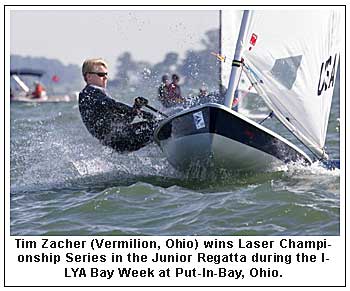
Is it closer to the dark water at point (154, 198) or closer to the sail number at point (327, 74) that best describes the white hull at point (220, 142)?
the dark water at point (154, 198)

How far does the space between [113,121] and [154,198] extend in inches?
45.0

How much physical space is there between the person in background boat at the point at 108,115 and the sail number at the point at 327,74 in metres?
1.76

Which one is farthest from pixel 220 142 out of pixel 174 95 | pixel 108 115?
pixel 174 95

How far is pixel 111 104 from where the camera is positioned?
6438 millimetres

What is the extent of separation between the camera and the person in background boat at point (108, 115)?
646 cm

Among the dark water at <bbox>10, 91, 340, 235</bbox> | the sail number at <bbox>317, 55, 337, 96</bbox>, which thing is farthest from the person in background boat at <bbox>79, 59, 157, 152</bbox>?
the sail number at <bbox>317, 55, 337, 96</bbox>

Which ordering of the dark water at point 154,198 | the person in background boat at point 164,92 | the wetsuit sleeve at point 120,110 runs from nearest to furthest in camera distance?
the dark water at point 154,198
the wetsuit sleeve at point 120,110
the person in background boat at point 164,92

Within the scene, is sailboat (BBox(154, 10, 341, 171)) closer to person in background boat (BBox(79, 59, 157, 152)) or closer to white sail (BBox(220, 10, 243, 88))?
person in background boat (BBox(79, 59, 157, 152))

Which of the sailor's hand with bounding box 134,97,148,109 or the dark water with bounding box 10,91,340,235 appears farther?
the sailor's hand with bounding box 134,97,148,109

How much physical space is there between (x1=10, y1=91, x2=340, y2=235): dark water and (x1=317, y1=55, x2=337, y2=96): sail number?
850 mm

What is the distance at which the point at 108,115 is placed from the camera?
21.4 feet

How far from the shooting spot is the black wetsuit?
21.2 ft

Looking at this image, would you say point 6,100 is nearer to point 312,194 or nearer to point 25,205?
point 25,205

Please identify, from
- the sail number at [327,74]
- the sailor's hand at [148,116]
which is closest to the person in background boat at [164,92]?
the sailor's hand at [148,116]
